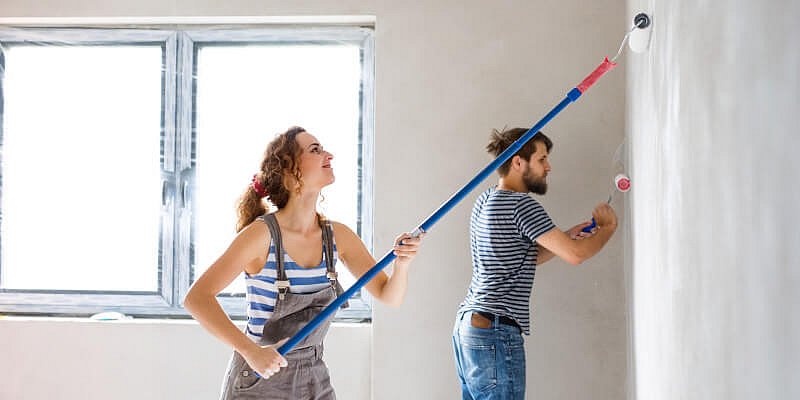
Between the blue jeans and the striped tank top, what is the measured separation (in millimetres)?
658

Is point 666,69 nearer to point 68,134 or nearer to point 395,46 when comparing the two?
point 395,46

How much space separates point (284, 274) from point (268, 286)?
0.17ft

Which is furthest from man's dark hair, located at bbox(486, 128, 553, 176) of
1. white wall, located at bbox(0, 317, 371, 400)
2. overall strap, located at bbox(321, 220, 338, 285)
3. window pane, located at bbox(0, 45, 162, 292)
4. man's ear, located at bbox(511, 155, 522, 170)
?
window pane, located at bbox(0, 45, 162, 292)

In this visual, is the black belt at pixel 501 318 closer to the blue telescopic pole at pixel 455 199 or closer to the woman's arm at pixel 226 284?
the blue telescopic pole at pixel 455 199

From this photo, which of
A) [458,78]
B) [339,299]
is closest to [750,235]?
[339,299]

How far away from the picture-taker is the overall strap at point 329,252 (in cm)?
208

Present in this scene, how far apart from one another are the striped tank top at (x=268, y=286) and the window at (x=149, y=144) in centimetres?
127

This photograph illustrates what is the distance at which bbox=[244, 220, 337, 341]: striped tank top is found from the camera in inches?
79.0

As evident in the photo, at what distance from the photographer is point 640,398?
6.88 feet

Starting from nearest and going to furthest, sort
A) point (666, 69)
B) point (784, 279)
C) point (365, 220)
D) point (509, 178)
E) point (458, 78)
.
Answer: point (784, 279) → point (666, 69) → point (509, 178) → point (458, 78) → point (365, 220)

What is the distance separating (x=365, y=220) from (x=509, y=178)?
0.86 meters

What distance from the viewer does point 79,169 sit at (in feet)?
11.3

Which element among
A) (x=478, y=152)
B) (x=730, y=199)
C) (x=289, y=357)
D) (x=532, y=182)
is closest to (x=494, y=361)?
(x=532, y=182)

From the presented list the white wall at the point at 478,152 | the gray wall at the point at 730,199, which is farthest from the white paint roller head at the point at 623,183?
the gray wall at the point at 730,199
